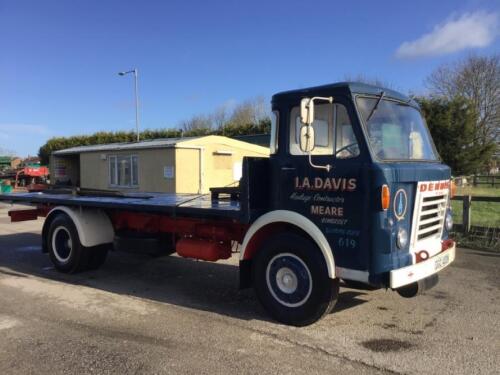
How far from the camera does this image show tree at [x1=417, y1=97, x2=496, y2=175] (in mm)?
A: 25844

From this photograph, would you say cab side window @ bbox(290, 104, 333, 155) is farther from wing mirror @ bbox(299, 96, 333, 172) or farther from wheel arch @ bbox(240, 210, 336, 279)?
wheel arch @ bbox(240, 210, 336, 279)

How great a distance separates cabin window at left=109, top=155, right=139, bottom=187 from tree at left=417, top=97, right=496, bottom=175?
50.8ft

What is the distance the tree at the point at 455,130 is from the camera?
25.8m

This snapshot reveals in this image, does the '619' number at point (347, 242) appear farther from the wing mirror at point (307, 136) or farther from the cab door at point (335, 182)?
the wing mirror at point (307, 136)

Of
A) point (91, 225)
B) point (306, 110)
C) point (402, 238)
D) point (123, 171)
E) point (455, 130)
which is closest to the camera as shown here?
point (306, 110)

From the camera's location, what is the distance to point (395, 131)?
203 inches

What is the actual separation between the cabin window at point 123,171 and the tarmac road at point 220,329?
14984mm

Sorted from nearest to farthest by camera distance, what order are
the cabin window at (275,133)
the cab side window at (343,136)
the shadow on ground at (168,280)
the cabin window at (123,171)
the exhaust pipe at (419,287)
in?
the cab side window at (343,136) → the exhaust pipe at (419,287) → the cabin window at (275,133) → the shadow on ground at (168,280) → the cabin window at (123,171)

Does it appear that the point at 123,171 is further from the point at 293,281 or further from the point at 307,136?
the point at 307,136

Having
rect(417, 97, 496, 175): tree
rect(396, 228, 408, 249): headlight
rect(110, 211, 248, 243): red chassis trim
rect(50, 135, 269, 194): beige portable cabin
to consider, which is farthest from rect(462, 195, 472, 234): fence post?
rect(417, 97, 496, 175): tree

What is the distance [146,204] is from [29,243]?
573cm

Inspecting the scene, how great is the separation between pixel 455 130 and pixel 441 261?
23.2 m

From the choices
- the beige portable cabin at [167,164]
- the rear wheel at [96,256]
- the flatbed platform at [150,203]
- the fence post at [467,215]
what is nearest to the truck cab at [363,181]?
the flatbed platform at [150,203]

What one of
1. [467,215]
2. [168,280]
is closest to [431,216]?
[168,280]
